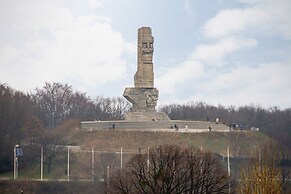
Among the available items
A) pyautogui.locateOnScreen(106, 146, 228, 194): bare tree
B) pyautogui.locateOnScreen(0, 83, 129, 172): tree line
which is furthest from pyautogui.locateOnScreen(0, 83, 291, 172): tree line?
pyautogui.locateOnScreen(106, 146, 228, 194): bare tree

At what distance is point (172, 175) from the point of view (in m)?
36.5

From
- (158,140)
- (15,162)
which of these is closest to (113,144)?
(158,140)

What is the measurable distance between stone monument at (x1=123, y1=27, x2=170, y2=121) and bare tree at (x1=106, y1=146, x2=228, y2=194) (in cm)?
2151

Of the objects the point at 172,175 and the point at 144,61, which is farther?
the point at 144,61

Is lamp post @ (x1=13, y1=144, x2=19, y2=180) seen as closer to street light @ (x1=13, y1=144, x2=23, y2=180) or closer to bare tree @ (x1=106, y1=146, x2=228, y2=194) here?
street light @ (x1=13, y1=144, x2=23, y2=180)

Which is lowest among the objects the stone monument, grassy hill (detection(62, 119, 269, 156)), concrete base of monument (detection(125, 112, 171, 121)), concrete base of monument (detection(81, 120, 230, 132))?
grassy hill (detection(62, 119, 269, 156))

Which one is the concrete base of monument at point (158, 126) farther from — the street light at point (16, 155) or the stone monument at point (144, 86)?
the street light at point (16, 155)

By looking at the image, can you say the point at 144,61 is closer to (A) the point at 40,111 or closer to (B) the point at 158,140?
(B) the point at 158,140

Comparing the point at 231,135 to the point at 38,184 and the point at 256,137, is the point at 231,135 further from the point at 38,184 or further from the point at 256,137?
the point at 38,184

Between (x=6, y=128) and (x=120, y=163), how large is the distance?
10932 millimetres

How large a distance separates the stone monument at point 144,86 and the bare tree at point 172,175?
21510 millimetres

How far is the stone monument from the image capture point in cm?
6347

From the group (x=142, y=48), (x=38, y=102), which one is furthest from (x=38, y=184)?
(x=38, y=102)

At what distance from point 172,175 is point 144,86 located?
27454 millimetres
